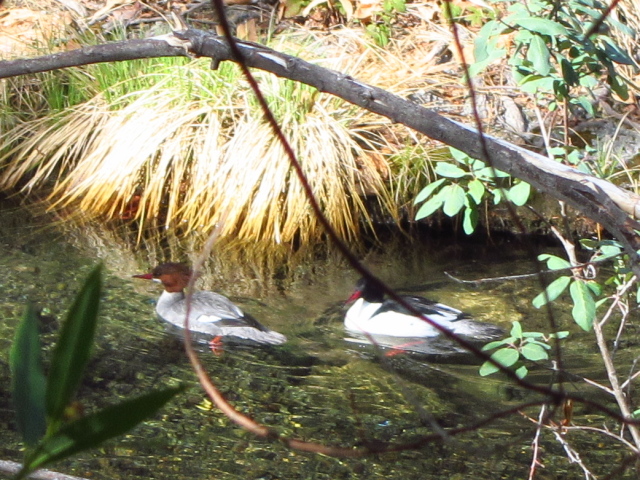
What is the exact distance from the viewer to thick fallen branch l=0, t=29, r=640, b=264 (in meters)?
1.45

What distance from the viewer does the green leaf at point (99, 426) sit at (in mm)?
583

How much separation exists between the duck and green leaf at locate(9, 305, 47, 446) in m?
4.02

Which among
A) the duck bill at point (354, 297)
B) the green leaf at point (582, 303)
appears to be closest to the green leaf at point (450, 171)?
the green leaf at point (582, 303)

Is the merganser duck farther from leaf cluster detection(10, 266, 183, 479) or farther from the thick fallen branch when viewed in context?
leaf cluster detection(10, 266, 183, 479)

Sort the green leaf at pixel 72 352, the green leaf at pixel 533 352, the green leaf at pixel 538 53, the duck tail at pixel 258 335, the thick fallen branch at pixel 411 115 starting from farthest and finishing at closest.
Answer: the duck tail at pixel 258 335 → the green leaf at pixel 533 352 → the green leaf at pixel 538 53 → the thick fallen branch at pixel 411 115 → the green leaf at pixel 72 352

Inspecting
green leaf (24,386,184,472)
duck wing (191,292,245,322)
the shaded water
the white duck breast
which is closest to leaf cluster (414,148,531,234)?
the shaded water

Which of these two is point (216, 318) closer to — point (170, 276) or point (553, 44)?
point (170, 276)

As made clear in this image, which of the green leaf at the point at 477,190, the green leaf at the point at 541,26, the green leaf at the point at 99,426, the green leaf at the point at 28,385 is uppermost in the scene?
the green leaf at the point at 541,26

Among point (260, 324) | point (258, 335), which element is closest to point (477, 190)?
point (258, 335)

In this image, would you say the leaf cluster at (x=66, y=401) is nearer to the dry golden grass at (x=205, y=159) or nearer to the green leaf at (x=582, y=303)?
the green leaf at (x=582, y=303)

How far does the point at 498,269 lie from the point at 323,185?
145cm

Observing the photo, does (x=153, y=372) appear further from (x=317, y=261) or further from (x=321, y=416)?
(x=317, y=261)

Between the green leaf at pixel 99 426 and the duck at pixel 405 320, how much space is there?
403 centimetres

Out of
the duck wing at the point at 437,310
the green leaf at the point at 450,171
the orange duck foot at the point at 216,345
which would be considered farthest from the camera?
the duck wing at the point at 437,310
